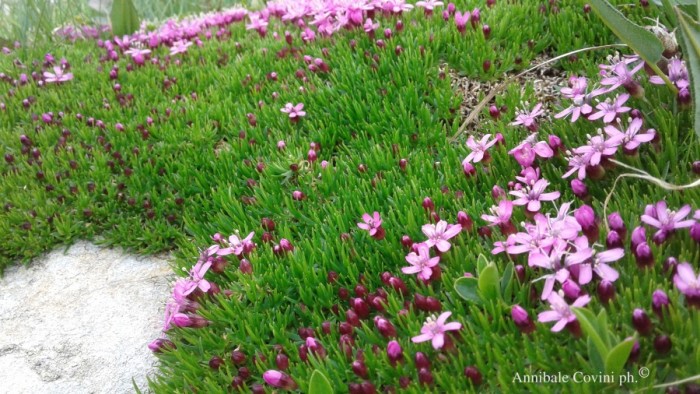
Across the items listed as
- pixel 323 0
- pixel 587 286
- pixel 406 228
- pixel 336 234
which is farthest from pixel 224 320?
pixel 323 0

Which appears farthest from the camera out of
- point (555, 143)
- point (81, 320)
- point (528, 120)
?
point (81, 320)

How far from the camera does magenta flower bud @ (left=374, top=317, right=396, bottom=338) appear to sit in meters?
2.66

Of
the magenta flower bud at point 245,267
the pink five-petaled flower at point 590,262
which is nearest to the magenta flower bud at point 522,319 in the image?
the pink five-petaled flower at point 590,262

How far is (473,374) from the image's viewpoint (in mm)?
2357

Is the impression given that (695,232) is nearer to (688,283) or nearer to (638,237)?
(638,237)

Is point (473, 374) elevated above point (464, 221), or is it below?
below

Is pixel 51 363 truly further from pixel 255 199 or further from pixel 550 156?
pixel 550 156

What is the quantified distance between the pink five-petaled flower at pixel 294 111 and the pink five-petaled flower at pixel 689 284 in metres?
2.88

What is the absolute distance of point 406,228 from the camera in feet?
10.6

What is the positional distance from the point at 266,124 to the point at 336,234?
152 cm

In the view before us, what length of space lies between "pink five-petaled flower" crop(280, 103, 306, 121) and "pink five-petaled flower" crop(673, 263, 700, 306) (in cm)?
288

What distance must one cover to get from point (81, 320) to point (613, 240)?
122 inches

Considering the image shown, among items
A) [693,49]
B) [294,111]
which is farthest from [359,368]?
[294,111]

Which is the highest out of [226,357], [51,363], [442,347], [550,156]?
[550,156]
